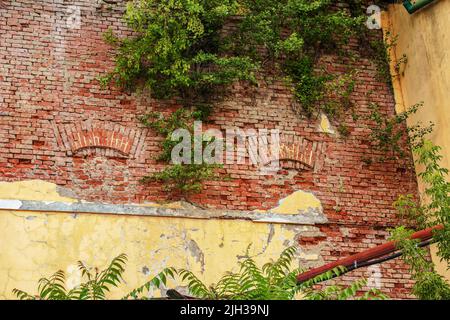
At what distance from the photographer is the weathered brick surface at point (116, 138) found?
343 inches

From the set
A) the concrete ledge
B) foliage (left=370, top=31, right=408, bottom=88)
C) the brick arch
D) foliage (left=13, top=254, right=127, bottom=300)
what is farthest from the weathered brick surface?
foliage (left=13, top=254, right=127, bottom=300)

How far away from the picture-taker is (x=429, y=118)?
9305mm

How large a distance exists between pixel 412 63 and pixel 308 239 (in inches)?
116

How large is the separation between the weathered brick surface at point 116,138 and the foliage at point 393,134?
0.42ft

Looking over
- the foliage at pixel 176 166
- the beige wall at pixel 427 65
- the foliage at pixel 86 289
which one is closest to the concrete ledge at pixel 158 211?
the foliage at pixel 176 166

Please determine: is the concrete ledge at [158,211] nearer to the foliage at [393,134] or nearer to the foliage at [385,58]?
the foliage at [393,134]

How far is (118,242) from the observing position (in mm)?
8344

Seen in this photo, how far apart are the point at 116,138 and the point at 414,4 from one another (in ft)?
14.4

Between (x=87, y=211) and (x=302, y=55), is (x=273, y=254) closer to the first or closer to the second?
(x=87, y=211)

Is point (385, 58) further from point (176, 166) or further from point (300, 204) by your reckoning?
point (176, 166)

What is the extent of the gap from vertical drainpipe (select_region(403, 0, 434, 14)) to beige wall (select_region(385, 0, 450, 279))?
0.08 meters
